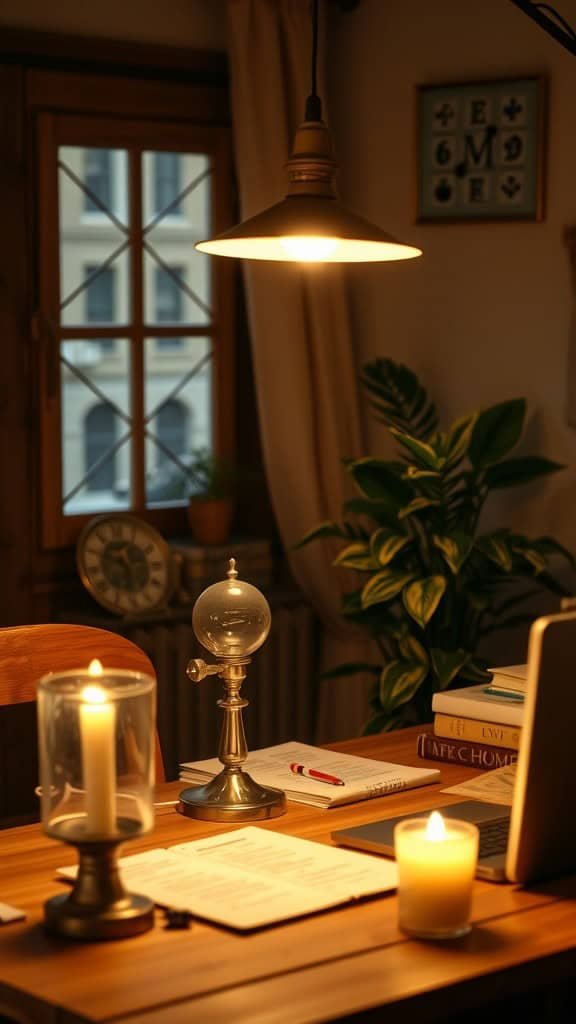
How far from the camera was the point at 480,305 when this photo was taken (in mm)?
→ 4082

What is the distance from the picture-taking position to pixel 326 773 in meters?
2.26

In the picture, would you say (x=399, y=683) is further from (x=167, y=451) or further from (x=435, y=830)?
(x=435, y=830)

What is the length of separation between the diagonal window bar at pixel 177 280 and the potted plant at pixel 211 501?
1.23 ft

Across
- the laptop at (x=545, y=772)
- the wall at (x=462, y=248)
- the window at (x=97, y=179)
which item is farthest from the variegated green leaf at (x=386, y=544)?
the laptop at (x=545, y=772)

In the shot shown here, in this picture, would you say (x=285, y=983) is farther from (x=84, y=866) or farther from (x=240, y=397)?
(x=240, y=397)

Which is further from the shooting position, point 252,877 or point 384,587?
point 384,587

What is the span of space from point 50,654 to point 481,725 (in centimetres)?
63

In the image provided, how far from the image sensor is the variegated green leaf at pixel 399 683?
360 cm

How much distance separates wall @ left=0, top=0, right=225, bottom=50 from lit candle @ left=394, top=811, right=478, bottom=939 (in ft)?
8.62

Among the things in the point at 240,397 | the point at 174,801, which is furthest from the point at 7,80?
the point at 174,801

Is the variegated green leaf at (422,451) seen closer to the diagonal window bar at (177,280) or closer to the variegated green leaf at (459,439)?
the variegated green leaf at (459,439)

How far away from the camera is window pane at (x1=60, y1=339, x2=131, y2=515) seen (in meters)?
4.00

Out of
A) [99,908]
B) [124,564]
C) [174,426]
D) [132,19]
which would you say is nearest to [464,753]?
[99,908]

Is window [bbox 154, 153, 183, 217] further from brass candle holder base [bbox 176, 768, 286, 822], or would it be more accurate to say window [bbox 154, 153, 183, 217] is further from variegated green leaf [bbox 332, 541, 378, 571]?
brass candle holder base [bbox 176, 768, 286, 822]
